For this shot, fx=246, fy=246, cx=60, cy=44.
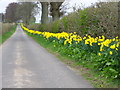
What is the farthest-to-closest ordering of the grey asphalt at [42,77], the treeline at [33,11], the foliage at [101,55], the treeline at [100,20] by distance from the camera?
the treeline at [33,11]
the treeline at [100,20]
the foliage at [101,55]
the grey asphalt at [42,77]

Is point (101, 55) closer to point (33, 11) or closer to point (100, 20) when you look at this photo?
point (100, 20)

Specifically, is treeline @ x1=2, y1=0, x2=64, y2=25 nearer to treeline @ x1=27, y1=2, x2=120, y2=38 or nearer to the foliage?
treeline @ x1=27, y1=2, x2=120, y2=38

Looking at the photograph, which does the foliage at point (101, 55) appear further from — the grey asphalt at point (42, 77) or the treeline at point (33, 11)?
the treeline at point (33, 11)

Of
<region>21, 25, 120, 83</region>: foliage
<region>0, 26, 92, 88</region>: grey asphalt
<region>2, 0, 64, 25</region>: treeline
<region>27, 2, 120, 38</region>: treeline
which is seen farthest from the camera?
<region>2, 0, 64, 25</region>: treeline

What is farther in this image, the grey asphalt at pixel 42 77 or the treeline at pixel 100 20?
the treeline at pixel 100 20

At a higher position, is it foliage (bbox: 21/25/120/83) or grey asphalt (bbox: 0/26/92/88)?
foliage (bbox: 21/25/120/83)

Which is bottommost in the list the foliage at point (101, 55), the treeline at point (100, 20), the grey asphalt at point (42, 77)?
the grey asphalt at point (42, 77)

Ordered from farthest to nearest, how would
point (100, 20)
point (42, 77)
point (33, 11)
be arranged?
point (33, 11) → point (100, 20) → point (42, 77)

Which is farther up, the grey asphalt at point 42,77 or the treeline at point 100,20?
the treeline at point 100,20

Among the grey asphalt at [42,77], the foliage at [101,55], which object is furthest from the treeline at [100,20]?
the grey asphalt at [42,77]

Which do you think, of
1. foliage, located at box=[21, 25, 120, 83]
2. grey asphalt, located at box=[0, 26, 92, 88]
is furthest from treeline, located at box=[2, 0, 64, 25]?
grey asphalt, located at box=[0, 26, 92, 88]

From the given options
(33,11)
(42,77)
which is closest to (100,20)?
(42,77)

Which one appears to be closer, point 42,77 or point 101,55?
point 42,77

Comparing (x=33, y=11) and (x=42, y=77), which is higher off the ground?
(x=33, y=11)
